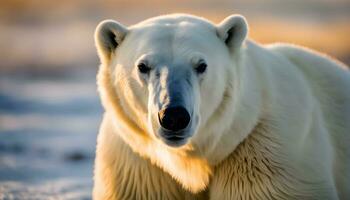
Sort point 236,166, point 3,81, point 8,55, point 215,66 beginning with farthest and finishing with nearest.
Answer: point 8,55 → point 3,81 → point 236,166 → point 215,66

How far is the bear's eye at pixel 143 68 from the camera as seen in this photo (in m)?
5.17

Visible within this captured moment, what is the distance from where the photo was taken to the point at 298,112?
5.70 metres

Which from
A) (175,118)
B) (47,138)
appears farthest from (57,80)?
(175,118)

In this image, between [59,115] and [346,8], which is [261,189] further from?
[346,8]

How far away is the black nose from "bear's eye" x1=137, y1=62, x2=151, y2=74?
0.44 metres

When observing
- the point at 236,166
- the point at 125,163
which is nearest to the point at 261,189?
the point at 236,166

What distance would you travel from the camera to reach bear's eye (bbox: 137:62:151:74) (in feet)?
17.0

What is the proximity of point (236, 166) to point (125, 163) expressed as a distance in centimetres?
83

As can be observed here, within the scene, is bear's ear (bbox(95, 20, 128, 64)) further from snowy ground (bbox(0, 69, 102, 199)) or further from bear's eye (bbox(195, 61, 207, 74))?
snowy ground (bbox(0, 69, 102, 199))

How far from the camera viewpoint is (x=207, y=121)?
5.31 meters

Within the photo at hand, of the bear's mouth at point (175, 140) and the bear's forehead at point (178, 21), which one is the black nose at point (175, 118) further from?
the bear's forehead at point (178, 21)

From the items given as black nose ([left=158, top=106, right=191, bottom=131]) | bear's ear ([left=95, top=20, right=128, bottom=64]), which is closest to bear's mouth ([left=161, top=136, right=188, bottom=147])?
black nose ([left=158, top=106, right=191, bottom=131])

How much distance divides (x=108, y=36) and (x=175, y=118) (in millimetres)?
1109

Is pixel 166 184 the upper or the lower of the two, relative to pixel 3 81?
lower
